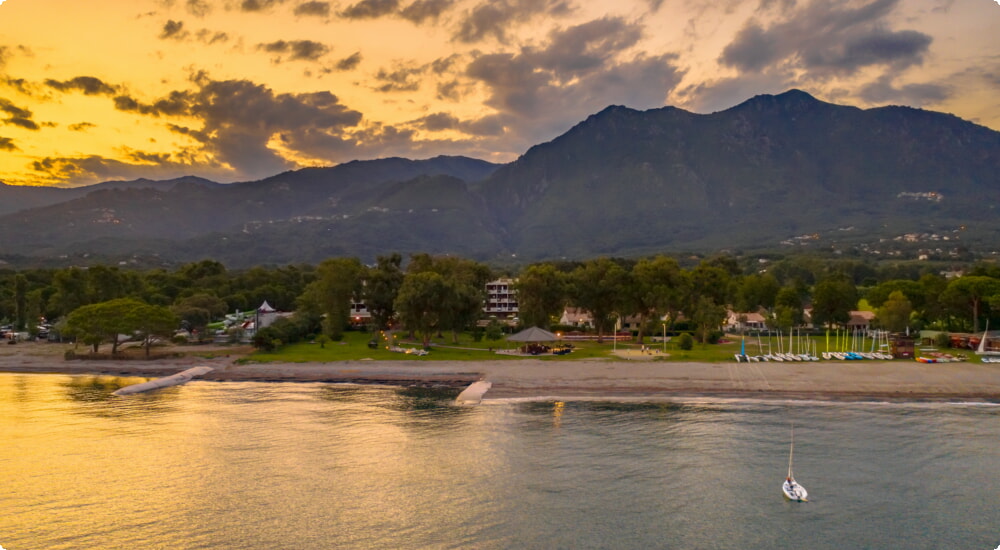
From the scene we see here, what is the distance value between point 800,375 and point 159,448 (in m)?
48.7

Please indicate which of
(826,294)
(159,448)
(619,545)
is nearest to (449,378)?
(159,448)

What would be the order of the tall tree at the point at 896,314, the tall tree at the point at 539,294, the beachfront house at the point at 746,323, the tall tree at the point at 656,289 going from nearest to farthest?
the tall tree at the point at 896,314 < the tall tree at the point at 656,289 < the tall tree at the point at 539,294 < the beachfront house at the point at 746,323

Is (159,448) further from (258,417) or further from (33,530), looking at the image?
(33,530)

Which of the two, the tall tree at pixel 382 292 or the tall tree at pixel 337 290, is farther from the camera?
the tall tree at pixel 337 290

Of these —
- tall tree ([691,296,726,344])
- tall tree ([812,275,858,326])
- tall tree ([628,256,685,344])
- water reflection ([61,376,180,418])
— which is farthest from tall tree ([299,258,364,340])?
tall tree ([812,275,858,326])

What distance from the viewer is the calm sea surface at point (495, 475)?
25.4 meters

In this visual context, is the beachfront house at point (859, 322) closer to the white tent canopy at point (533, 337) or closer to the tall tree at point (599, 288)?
the tall tree at point (599, 288)

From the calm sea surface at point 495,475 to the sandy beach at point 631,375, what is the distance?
362 cm

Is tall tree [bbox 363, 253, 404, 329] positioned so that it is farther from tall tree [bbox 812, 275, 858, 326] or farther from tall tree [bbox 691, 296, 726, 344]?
tall tree [bbox 812, 275, 858, 326]

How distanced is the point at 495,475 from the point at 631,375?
87.5 feet

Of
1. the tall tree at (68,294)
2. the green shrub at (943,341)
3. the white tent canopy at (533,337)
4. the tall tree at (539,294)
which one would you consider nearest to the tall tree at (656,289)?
the tall tree at (539,294)

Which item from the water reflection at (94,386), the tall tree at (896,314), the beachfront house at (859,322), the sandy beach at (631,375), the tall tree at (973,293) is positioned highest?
the tall tree at (973,293)

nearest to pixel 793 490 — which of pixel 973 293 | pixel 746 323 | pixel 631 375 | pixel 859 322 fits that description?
pixel 631 375

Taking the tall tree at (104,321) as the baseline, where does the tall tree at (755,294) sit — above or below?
above
